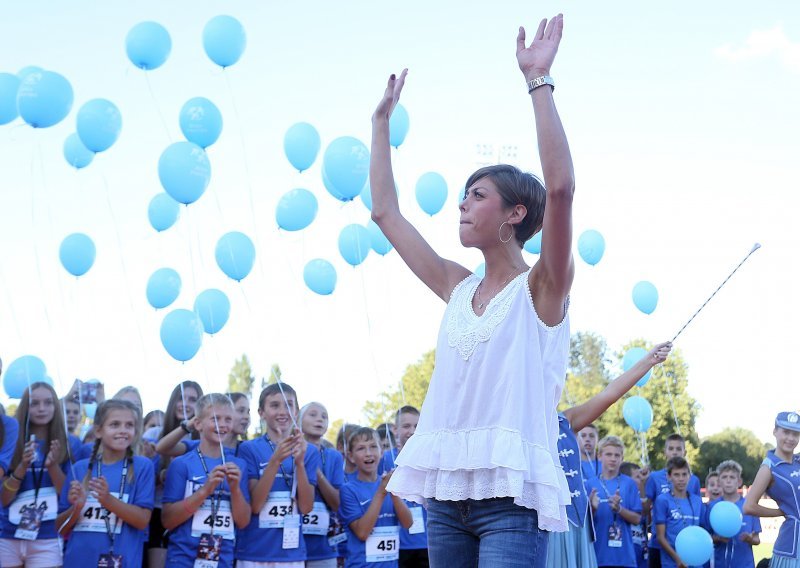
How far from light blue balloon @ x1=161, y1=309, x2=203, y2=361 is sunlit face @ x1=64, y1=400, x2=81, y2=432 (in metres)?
0.99

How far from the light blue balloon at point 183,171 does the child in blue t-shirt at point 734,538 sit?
6.29 m

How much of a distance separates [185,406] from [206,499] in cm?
126

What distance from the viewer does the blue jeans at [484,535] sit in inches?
89.0

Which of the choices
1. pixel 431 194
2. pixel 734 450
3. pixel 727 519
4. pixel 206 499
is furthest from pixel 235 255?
pixel 734 450

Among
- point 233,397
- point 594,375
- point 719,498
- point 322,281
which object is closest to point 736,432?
point 594,375

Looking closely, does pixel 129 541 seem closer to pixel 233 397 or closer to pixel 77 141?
pixel 233 397

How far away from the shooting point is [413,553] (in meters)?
7.59

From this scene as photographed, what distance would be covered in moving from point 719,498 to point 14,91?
8.32 meters

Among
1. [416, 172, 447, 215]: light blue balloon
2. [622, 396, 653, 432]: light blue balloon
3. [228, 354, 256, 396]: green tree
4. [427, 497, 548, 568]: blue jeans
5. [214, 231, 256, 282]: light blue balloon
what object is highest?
[228, 354, 256, 396]: green tree

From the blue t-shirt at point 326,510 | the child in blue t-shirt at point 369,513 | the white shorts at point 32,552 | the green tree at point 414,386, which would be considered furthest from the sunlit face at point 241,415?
the green tree at point 414,386

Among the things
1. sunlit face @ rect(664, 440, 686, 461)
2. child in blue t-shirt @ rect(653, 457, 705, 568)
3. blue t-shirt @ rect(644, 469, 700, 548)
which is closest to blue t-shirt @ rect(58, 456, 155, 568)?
child in blue t-shirt @ rect(653, 457, 705, 568)

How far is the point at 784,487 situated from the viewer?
7438 mm

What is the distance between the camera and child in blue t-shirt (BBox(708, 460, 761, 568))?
989 cm

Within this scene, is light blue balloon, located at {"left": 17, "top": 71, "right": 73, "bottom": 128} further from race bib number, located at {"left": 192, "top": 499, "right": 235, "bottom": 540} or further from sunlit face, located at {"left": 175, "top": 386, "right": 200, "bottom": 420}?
race bib number, located at {"left": 192, "top": 499, "right": 235, "bottom": 540}
